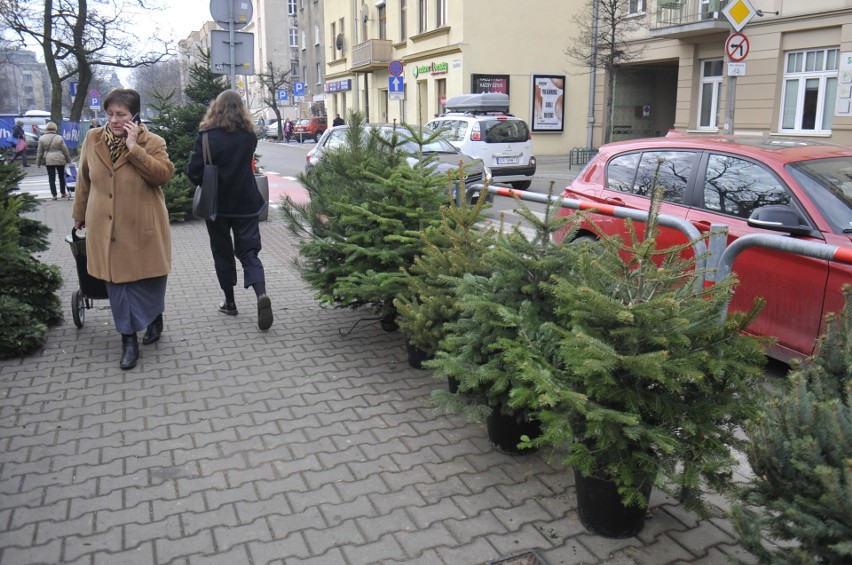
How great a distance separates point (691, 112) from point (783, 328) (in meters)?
21.2

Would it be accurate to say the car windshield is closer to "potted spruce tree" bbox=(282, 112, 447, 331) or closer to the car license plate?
"potted spruce tree" bbox=(282, 112, 447, 331)

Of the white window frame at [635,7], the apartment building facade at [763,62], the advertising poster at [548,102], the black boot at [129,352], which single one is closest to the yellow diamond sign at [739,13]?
the apartment building facade at [763,62]

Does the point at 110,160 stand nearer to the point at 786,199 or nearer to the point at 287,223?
the point at 287,223

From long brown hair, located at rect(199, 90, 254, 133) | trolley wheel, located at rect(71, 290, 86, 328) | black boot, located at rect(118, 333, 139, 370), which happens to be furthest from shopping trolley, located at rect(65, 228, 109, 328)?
long brown hair, located at rect(199, 90, 254, 133)

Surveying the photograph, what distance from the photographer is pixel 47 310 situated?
5.92 metres

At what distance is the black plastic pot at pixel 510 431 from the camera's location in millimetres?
3805

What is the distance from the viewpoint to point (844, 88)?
59.5 ft

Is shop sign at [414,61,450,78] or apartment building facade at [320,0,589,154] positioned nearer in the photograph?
apartment building facade at [320,0,589,154]

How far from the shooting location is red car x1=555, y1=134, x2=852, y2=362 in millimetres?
4652

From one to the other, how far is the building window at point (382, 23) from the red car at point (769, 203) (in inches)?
1394

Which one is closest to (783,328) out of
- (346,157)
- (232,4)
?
(346,157)

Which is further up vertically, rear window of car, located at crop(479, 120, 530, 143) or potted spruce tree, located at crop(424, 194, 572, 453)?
rear window of car, located at crop(479, 120, 530, 143)

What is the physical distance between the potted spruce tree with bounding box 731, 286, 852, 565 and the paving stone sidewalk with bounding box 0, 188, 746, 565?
14.1 inches

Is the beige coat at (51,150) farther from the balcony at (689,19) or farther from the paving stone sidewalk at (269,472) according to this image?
the balcony at (689,19)
